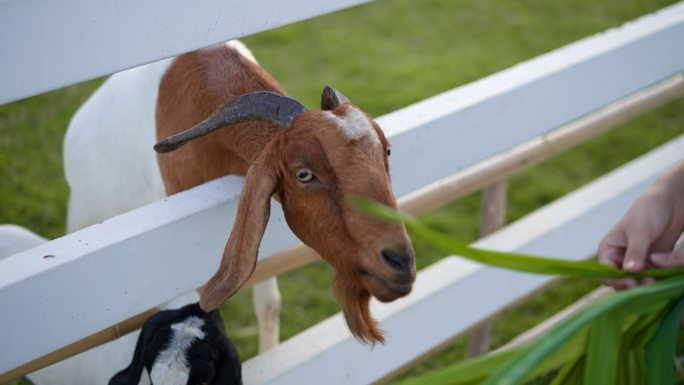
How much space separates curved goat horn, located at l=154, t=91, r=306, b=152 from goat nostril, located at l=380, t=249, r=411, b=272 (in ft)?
1.15

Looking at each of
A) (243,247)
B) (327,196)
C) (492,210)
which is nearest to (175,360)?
(243,247)

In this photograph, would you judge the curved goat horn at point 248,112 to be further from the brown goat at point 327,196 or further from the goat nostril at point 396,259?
the goat nostril at point 396,259

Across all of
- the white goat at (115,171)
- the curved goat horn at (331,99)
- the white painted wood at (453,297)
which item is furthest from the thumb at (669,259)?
the white goat at (115,171)

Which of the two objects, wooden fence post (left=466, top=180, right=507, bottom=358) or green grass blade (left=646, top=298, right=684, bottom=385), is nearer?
green grass blade (left=646, top=298, right=684, bottom=385)

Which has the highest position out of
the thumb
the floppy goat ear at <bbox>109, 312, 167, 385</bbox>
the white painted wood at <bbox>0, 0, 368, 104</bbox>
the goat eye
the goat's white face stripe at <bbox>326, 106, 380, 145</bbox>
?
the white painted wood at <bbox>0, 0, 368, 104</bbox>

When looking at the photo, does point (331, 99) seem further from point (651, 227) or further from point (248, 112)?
point (651, 227)

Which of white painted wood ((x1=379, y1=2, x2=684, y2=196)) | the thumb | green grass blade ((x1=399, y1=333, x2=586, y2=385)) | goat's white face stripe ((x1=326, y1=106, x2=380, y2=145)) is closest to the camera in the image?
green grass blade ((x1=399, y1=333, x2=586, y2=385))

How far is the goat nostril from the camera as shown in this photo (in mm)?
1339

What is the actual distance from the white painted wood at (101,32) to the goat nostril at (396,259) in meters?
0.58

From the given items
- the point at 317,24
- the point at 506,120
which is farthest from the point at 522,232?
the point at 317,24

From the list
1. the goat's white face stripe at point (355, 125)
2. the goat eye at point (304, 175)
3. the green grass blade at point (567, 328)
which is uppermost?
the goat's white face stripe at point (355, 125)

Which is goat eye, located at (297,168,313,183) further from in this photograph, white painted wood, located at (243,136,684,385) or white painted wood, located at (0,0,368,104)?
white painted wood, located at (243,136,684,385)

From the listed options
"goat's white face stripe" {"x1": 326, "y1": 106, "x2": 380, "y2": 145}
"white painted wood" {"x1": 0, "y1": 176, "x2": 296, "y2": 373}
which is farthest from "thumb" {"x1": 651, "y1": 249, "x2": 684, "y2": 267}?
"white painted wood" {"x1": 0, "y1": 176, "x2": 296, "y2": 373}

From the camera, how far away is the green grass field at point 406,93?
3557 mm
